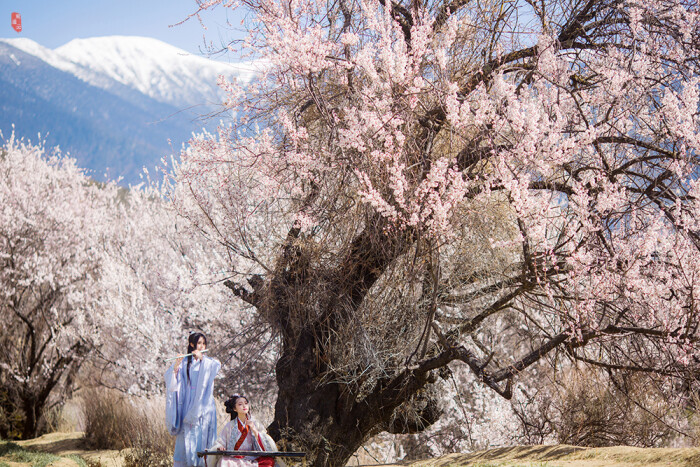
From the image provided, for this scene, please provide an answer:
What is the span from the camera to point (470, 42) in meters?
6.86

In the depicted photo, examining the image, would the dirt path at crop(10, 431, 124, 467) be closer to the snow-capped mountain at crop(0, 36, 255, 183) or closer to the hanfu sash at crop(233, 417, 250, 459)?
the hanfu sash at crop(233, 417, 250, 459)

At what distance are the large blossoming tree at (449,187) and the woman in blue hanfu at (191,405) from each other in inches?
68.6

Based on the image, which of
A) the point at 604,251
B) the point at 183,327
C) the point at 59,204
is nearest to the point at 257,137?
the point at 604,251

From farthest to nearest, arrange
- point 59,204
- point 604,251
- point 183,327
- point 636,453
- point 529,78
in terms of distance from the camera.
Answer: point 59,204 → point 183,327 → point 529,78 → point 636,453 → point 604,251

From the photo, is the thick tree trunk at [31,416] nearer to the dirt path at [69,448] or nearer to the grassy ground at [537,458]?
the dirt path at [69,448]

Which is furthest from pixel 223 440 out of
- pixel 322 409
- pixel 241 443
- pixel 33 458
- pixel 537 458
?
pixel 33 458

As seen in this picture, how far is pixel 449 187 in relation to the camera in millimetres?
5551

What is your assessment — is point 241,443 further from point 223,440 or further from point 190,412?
point 190,412

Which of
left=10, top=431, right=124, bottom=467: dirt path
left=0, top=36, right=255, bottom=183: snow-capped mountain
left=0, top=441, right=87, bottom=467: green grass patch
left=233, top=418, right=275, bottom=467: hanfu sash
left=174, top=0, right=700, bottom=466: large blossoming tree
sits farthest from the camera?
left=0, top=36, right=255, bottom=183: snow-capped mountain

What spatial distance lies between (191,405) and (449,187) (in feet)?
9.30

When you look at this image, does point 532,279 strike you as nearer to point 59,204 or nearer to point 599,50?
point 599,50

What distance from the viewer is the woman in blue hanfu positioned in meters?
4.94

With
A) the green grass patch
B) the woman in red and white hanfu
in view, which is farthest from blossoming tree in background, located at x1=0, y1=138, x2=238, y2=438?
the woman in red and white hanfu

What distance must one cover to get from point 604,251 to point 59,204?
44.8ft
